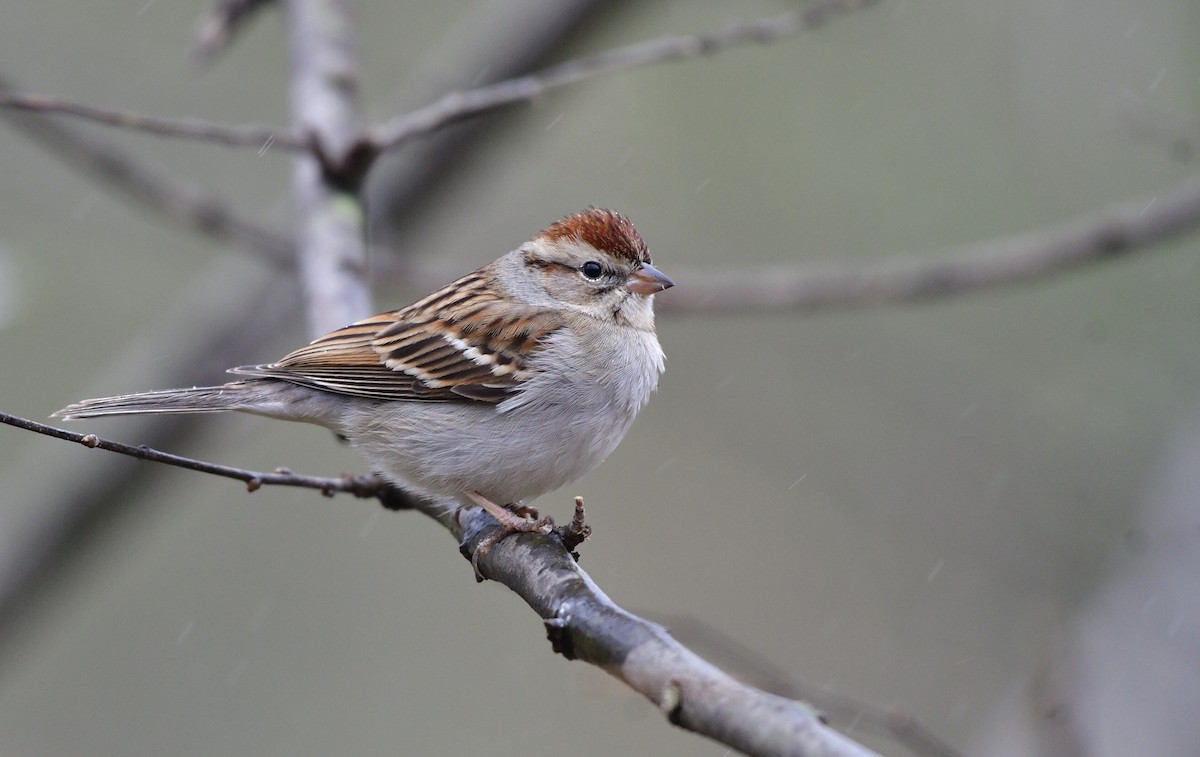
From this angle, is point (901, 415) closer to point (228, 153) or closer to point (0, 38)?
point (228, 153)

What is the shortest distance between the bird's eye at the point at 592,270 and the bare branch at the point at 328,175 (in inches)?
31.1

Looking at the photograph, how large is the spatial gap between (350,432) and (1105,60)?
182 inches

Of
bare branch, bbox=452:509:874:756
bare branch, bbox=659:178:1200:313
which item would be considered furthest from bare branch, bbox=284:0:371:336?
bare branch, bbox=659:178:1200:313

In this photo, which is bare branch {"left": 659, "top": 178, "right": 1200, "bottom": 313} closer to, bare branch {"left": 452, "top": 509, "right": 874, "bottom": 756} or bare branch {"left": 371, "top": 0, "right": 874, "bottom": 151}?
bare branch {"left": 371, "top": 0, "right": 874, "bottom": 151}

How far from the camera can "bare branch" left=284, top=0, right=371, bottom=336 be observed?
3615 millimetres

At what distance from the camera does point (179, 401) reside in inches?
139

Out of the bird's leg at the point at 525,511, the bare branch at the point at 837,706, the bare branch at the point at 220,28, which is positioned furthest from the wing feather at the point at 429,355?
the bare branch at the point at 220,28

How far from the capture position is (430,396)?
3.84 meters

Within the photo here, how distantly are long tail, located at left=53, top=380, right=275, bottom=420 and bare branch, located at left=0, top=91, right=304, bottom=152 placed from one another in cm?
77

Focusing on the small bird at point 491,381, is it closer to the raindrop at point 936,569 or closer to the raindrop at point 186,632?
the raindrop at point 936,569

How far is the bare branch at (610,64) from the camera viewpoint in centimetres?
363

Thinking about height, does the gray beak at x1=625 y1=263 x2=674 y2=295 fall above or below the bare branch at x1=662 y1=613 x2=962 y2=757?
above

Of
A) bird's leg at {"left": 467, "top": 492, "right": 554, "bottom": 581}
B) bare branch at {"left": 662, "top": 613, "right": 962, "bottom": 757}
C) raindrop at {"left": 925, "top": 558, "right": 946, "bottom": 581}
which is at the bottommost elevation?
bird's leg at {"left": 467, "top": 492, "right": 554, "bottom": 581}

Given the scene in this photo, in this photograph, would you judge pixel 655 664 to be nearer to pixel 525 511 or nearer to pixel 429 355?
pixel 525 511
